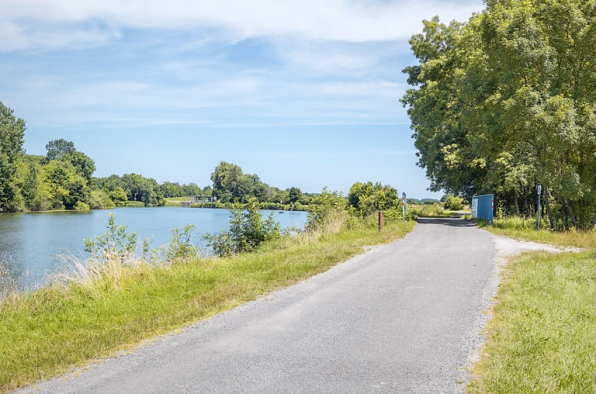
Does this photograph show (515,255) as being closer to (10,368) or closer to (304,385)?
(304,385)

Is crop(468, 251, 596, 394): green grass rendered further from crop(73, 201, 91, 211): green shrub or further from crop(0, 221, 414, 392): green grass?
crop(73, 201, 91, 211): green shrub

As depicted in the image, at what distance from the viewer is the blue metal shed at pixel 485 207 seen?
90.4 feet

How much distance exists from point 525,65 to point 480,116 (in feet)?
15.1

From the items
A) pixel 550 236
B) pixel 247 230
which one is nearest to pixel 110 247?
pixel 247 230

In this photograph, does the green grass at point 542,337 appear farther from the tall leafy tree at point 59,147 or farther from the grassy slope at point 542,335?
the tall leafy tree at point 59,147

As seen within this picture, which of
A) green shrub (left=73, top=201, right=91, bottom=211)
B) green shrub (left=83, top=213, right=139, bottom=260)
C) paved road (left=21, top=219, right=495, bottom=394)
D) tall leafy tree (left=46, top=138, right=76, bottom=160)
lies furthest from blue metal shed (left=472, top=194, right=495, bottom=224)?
tall leafy tree (left=46, top=138, right=76, bottom=160)

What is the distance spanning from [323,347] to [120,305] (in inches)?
167

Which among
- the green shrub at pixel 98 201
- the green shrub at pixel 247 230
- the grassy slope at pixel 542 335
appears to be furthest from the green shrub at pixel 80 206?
the grassy slope at pixel 542 335

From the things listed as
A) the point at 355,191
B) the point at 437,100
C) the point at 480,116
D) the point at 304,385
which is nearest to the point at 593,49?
the point at 480,116

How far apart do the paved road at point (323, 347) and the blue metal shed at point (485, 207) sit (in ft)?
63.7

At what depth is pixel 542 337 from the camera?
225 inches

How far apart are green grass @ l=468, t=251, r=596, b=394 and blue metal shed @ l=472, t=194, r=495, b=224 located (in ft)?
60.6

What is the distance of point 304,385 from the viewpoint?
15.0 ft

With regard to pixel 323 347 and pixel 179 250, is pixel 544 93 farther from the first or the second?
pixel 323 347
